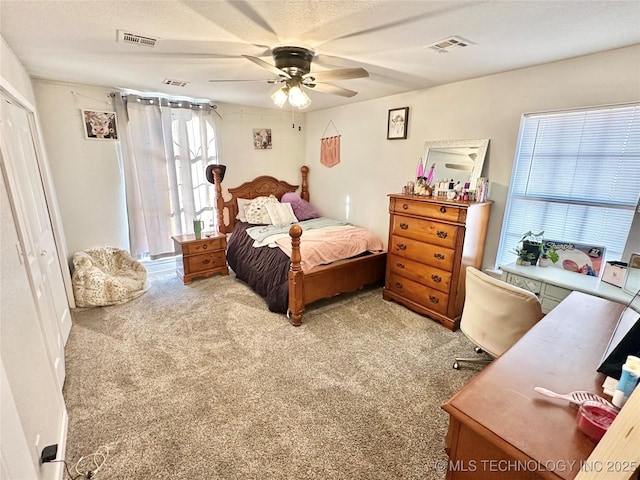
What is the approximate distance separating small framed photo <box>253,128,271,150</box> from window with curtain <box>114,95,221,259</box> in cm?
59

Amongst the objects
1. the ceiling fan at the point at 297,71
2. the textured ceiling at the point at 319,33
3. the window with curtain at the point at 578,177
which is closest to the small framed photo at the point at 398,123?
the textured ceiling at the point at 319,33

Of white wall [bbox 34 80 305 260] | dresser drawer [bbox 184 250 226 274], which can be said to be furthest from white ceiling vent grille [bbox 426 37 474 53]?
dresser drawer [bbox 184 250 226 274]

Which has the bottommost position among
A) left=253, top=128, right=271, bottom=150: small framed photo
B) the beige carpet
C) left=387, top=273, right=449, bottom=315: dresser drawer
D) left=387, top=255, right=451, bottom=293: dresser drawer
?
the beige carpet

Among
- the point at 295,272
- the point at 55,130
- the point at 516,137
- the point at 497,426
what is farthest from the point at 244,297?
the point at 516,137

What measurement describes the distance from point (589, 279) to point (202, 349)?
310 centimetres

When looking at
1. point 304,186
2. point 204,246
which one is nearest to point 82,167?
point 204,246

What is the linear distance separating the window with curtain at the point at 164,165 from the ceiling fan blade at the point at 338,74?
2490 millimetres

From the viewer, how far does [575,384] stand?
1.04 m

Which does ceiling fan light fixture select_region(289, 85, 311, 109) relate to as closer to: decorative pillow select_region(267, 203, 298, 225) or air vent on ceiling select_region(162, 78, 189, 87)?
air vent on ceiling select_region(162, 78, 189, 87)

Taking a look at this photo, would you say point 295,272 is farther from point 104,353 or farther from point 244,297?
point 104,353

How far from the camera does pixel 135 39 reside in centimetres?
194

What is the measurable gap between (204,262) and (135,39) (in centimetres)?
252

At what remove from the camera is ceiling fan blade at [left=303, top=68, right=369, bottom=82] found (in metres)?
1.95

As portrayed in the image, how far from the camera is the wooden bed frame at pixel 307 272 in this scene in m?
2.84
